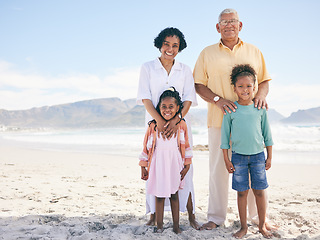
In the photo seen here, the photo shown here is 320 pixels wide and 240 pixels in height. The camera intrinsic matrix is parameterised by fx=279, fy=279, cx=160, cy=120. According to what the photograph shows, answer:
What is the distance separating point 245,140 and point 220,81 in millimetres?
695

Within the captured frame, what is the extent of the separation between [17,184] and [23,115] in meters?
166

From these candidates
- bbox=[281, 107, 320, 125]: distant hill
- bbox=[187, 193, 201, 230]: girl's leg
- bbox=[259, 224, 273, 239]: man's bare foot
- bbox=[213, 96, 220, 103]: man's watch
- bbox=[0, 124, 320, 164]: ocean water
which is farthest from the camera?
bbox=[281, 107, 320, 125]: distant hill

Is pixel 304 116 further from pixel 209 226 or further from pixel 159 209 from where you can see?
pixel 159 209

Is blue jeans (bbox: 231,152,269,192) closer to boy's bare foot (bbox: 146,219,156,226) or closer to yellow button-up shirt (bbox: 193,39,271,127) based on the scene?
yellow button-up shirt (bbox: 193,39,271,127)

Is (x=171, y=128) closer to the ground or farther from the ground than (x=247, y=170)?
farther from the ground

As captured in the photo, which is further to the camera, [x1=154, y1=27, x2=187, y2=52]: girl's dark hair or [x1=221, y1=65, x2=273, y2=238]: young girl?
[x1=154, y1=27, x2=187, y2=52]: girl's dark hair

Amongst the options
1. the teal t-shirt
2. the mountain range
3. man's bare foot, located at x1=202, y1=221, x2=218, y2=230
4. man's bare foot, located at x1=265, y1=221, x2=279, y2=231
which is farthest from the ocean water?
the mountain range

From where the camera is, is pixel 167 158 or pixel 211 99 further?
pixel 211 99

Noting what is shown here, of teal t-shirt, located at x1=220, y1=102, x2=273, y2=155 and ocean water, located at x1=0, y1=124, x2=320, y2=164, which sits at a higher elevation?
teal t-shirt, located at x1=220, y1=102, x2=273, y2=155

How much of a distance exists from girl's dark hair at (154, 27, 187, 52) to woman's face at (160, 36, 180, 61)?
4 centimetres

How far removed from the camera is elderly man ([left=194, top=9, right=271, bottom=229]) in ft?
9.50

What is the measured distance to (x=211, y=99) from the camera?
2.93m

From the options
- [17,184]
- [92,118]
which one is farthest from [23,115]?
[17,184]

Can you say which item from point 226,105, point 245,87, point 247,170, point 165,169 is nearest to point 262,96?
point 245,87
